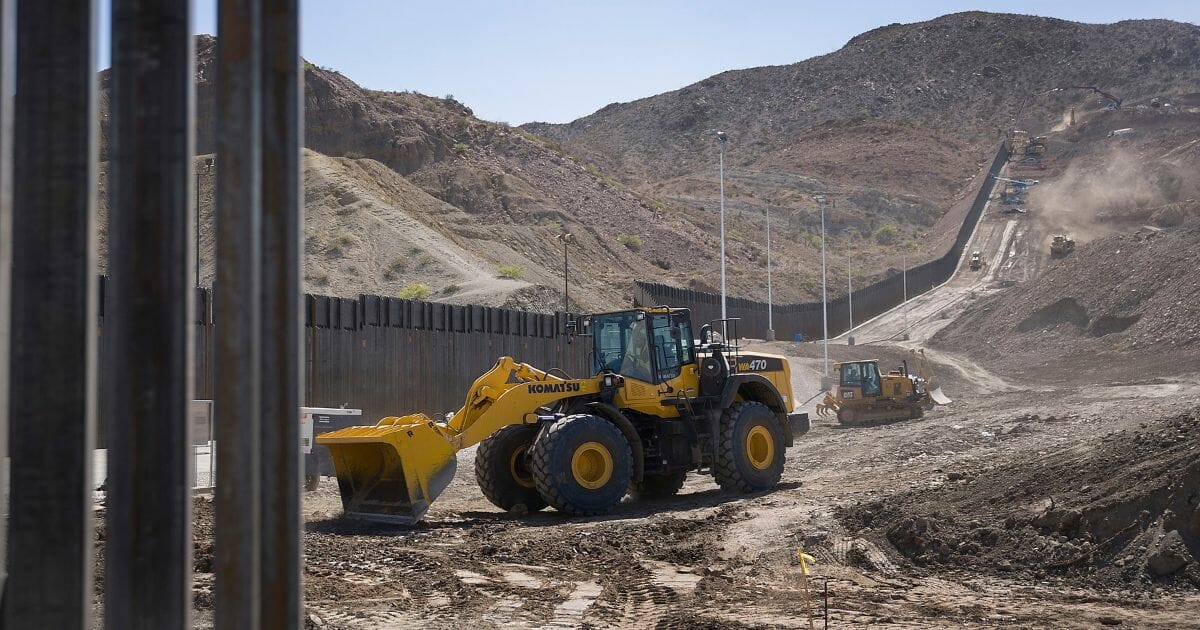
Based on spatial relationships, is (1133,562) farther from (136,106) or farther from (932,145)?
(932,145)

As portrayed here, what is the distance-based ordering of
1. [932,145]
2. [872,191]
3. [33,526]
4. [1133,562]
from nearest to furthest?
1. [33,526]
2. [1133,562]
3. [872,191]
4. [932,145]

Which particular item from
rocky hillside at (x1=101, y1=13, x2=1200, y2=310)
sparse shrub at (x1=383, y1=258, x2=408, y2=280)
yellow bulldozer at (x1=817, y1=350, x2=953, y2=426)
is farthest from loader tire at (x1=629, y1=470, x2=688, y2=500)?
sparse shrub at (x1=383, y1=258, x2=408, y2=280)

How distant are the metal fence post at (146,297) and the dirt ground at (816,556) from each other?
4.79 m

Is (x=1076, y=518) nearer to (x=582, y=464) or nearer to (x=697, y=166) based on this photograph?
(x=582, y=464)

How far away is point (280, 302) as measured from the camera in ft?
14.2

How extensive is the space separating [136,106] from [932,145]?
5652 inches

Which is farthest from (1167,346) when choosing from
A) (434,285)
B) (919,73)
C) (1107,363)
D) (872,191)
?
(919,73)

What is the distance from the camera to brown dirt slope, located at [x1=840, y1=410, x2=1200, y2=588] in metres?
10.4

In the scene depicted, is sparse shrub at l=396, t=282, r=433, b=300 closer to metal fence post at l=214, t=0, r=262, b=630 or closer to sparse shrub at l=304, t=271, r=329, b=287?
sparse shrub at l=304, t=271, r=329, b=287

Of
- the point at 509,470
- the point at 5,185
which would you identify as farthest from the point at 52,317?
the point at 509,470

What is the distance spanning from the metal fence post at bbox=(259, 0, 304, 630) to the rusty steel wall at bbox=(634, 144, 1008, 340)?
43002 millimetres

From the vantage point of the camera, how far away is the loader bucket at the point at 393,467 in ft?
45.4

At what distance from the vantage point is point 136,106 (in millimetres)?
3756

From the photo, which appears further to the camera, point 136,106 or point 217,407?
point 217,407
